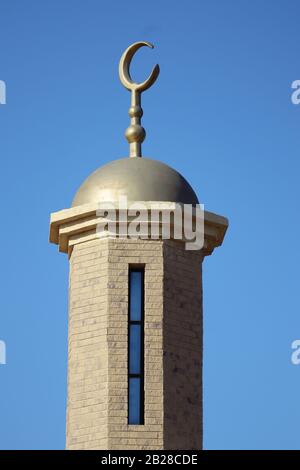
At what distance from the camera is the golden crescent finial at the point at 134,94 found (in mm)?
24391

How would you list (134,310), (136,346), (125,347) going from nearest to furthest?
(125,347), (136,346), (134,310)

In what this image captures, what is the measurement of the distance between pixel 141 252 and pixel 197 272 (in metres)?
1.08

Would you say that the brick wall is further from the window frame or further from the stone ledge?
the stone ledge

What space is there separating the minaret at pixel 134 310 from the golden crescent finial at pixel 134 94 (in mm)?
683

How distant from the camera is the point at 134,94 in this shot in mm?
24703

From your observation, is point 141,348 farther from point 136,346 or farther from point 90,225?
point 90,225

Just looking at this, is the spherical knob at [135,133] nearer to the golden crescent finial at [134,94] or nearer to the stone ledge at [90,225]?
the golden crescent finial at [134,94]

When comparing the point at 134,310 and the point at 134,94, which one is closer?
the point at 134,310

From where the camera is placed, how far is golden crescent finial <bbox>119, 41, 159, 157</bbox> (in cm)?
2439

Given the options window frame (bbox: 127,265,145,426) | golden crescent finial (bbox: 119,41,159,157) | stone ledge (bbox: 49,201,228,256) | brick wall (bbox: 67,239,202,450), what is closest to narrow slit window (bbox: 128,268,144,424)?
window frame (bbox: 127,265,145,426)

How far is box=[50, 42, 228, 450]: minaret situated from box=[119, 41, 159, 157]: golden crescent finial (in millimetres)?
683

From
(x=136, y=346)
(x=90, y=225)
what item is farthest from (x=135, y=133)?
(x=136, y=346)

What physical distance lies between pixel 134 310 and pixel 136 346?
0.57 metres
